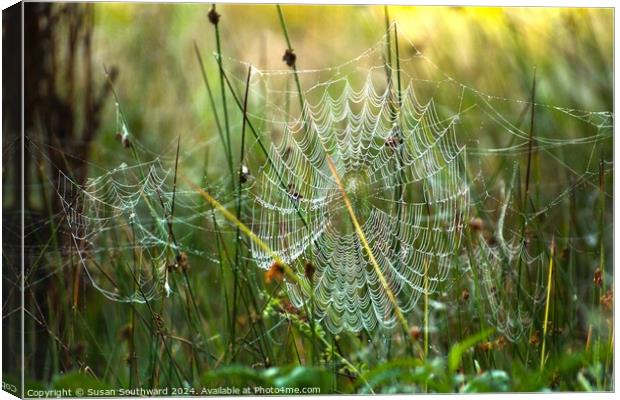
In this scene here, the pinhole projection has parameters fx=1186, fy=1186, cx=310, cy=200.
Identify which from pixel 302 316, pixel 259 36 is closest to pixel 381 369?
pixel 302 316

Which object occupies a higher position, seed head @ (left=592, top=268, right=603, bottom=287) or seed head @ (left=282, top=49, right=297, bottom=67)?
seed head @ (left=282, top=49, right=297, bottom=67)

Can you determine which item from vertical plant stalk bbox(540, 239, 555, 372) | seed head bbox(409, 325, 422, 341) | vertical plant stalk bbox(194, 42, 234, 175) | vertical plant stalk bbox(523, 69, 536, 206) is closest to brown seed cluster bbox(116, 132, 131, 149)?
vertical plant stalk bbox(194, 42, 234, 175)

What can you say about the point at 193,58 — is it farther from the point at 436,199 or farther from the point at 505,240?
the point at 505,240

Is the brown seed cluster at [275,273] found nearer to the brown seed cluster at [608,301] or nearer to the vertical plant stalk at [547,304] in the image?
the vertical plant stalk at [547,304]

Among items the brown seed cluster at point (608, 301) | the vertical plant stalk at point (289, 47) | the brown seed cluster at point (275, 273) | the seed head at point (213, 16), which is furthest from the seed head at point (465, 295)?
the seed head at point (213, 16)

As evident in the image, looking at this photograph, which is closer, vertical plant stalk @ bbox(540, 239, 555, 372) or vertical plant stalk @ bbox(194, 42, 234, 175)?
vertical plant stalk @ bbox(194, 42, 234, 175)

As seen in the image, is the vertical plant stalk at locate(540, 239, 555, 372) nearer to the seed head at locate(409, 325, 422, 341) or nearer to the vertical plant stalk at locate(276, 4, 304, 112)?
the seed head at locate(409, 325, 422, 341)
